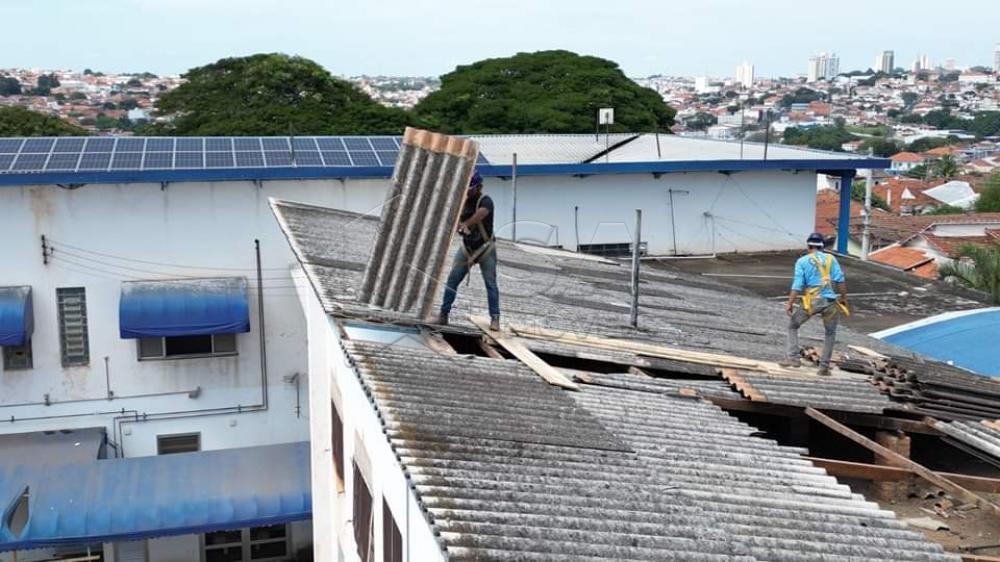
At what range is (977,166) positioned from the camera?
111m

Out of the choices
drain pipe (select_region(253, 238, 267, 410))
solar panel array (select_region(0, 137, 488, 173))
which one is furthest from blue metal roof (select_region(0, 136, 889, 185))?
drain pipe (select_region(253, 238, 267, 410))

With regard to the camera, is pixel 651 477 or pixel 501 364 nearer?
pixel 651 477

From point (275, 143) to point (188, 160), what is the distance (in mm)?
2692

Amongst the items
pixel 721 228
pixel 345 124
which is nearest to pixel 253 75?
pixel 345 124

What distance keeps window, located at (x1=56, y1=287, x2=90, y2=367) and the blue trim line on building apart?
2.29m

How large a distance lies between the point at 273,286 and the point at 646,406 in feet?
44.7

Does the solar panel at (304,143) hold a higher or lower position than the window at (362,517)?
higher

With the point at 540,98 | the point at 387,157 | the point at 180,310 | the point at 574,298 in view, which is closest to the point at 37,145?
the point at 180,310

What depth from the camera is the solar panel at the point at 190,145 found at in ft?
71.8

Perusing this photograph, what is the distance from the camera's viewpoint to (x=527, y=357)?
898 cm

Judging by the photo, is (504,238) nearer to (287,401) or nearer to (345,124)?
(287,401)

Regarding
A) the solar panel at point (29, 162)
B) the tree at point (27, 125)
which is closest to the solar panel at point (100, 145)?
the solar panel at point (29, 162)

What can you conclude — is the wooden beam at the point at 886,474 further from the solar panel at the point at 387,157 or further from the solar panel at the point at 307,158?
the solar panel at the point at 307,158

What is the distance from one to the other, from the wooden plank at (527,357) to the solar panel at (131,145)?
1420 centimetres
